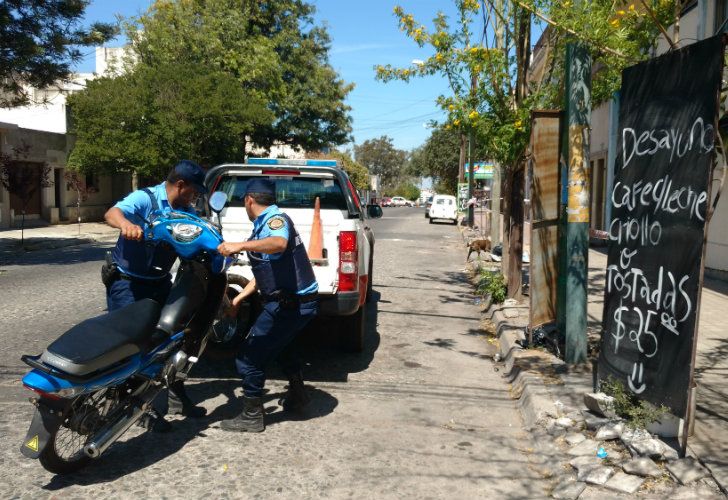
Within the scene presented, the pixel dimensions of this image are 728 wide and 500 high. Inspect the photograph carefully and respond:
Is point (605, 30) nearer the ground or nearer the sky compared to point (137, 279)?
nearer the sky

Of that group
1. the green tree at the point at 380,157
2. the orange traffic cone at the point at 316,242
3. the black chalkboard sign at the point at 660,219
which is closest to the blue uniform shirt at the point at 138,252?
the orange traffic cone at the point at 316,242

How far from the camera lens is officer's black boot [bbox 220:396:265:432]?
4664 millimetres

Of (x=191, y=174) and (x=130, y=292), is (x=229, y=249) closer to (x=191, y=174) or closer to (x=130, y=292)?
(x=191, y=174)

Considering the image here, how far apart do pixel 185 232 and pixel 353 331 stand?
9.24 ft

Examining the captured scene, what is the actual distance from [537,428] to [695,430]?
1017mm

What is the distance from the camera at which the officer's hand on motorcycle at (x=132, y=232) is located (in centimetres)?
414

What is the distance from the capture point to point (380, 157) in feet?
411

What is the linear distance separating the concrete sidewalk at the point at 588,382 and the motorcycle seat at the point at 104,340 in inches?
112

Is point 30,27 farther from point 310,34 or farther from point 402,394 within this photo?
point 310,34

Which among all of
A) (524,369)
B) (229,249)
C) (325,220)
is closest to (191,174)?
(229,249)

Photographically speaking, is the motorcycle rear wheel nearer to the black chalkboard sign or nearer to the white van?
the black chalkboard sign

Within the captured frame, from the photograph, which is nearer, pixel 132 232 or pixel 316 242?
pixel 132 232

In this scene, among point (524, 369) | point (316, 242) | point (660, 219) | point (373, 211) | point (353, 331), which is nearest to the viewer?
point (660, 219)

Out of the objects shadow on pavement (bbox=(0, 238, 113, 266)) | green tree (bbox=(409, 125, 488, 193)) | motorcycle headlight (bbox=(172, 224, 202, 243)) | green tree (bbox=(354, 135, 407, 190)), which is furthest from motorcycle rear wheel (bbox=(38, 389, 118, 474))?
green tree (bbox=(354, 135, 407, 190))
